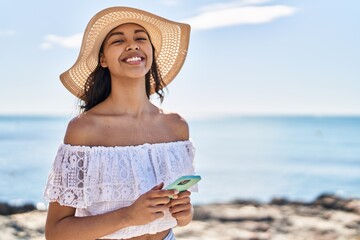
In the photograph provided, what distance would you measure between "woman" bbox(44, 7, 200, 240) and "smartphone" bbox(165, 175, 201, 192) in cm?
4

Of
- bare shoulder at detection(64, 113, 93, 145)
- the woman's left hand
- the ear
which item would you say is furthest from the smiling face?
the woman's left hand

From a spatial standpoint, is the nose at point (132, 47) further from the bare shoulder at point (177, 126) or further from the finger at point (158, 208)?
the finger at point (158, 208)

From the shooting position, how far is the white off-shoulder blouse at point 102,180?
98.7 inches

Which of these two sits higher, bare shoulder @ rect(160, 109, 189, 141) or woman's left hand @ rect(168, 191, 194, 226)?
bare shoulder @ rect(160, 109, 189, 141)

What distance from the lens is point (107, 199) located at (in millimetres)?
2514

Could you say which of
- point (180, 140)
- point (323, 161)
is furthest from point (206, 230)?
point (323, 161)

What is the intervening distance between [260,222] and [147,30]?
18.7ft

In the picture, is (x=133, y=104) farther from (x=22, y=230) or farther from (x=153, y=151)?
(x=22, y=230)

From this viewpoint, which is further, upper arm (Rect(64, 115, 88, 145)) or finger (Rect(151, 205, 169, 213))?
upper arm (Rect(64, 115, 88, 145))

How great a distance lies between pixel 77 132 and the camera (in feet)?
Result: 8.30

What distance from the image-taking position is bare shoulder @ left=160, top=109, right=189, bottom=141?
2.83 m

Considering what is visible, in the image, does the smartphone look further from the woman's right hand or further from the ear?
the ear

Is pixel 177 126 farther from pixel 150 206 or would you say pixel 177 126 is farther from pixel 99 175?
pixel 150 206

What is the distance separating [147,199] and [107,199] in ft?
0.97
